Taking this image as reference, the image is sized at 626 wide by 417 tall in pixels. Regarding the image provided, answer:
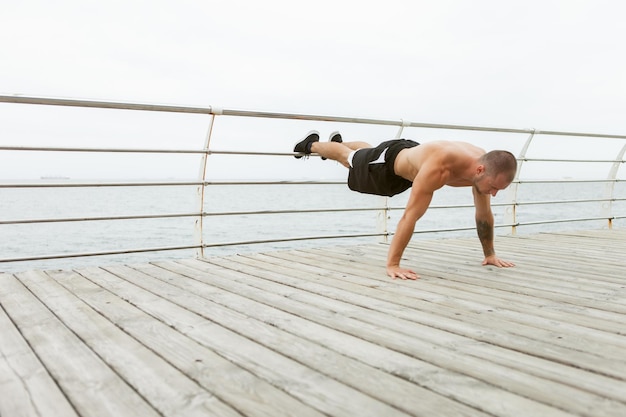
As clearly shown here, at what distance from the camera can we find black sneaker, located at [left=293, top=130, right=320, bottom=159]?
4109 mm

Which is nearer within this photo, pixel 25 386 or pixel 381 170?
pixel 25 386

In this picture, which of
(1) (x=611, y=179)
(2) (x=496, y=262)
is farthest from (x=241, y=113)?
(1) (x=611, y=179)

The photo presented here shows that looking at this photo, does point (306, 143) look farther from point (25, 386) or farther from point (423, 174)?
point (25, 386)

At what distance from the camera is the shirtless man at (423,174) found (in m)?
2.83

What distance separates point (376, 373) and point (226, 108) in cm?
Answer: 268

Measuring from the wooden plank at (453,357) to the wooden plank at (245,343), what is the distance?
0.30 metres

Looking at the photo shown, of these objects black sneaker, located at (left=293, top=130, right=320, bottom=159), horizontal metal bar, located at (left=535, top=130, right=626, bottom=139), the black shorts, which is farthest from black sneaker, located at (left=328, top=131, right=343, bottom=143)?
horizontal metal bar, located at (left=535, top=130, right=626, bottom=139)

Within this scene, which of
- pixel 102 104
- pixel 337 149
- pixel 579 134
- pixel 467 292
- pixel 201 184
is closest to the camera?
pixel 467 292

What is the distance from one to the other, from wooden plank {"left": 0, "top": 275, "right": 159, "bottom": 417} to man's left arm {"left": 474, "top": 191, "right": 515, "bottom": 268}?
8.35 ft

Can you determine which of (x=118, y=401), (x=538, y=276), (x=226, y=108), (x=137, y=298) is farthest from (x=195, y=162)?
(x=118, y=401)

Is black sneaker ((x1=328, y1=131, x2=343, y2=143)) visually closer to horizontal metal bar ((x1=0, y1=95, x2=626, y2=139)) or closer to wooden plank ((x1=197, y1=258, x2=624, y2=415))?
horizontal metal bar ((x1=0, y1=95, x2=626, y2=139))

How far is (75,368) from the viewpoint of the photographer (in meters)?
1.45

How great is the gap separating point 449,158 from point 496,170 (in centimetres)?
29

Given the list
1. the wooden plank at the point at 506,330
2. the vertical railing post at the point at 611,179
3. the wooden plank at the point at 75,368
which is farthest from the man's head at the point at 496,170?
the vertical railing post at the point at 611,179
